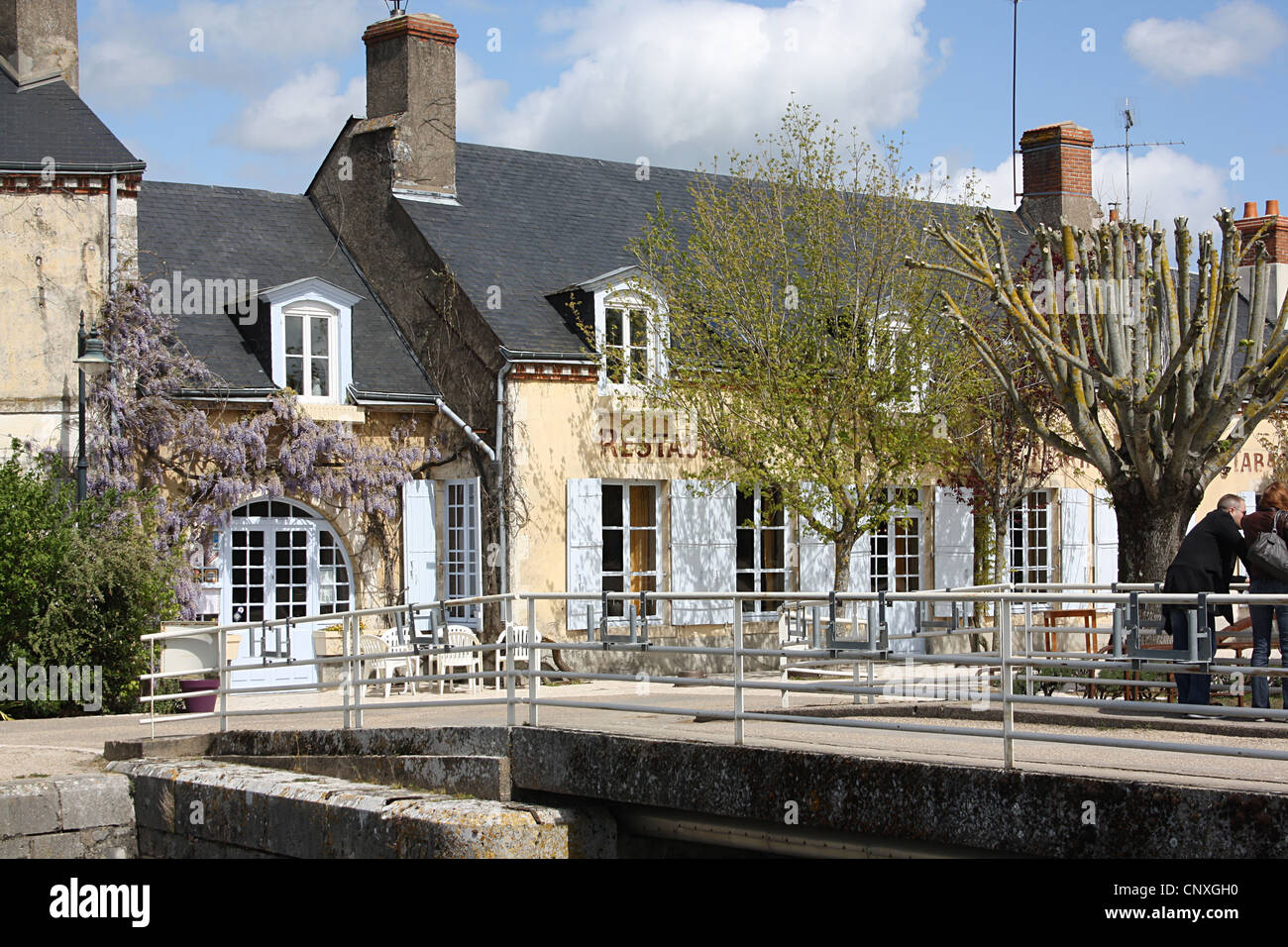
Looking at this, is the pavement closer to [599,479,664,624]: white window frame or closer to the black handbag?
the black handbag

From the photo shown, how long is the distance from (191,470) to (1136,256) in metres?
10.6

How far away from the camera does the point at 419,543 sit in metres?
19.7

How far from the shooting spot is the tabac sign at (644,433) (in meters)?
19.7

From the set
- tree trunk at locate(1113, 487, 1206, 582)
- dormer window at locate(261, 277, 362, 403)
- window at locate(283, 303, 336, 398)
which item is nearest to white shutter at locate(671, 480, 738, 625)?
dormer window at locate(261, 277, 362, 403)

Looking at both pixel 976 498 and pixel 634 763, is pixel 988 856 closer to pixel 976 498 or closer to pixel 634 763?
pixel 634 763

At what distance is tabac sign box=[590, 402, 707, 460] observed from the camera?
1972 cm

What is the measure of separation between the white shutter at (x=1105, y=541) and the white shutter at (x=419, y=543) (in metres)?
10.2

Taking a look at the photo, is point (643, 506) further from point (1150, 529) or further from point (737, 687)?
point (737, 687)

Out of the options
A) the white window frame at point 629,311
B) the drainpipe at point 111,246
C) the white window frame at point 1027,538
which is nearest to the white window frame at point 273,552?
the drainpipe at point 111,246
